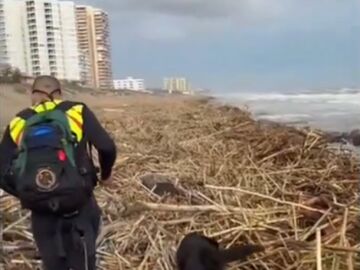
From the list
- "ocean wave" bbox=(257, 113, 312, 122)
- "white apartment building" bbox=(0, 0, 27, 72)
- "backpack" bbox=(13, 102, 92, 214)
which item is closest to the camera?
"backpack" bbox=(13, 102, 92, 214)

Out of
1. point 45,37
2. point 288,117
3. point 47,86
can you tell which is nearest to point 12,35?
point 45,37

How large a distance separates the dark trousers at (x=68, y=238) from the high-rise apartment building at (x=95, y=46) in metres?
0.73

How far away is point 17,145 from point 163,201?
4.21 feet

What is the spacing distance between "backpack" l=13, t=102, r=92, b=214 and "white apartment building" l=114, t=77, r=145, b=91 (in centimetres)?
71

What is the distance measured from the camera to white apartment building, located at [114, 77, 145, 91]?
8.71ft

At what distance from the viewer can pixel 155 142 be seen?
434cm

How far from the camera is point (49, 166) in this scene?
6.21ft

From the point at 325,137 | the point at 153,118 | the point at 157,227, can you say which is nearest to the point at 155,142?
the point at 153,118

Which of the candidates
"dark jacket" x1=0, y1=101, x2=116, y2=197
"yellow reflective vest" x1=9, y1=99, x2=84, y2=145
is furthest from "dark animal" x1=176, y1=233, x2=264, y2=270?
"yellow reflective vest" x1=9, y1=99, x2=84, y2=145

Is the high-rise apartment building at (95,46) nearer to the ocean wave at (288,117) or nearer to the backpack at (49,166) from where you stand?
the backpack at (49,166)

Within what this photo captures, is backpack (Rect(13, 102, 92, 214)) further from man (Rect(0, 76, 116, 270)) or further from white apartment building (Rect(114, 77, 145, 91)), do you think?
white apartment building (Rect(114, 77, 145, 91))

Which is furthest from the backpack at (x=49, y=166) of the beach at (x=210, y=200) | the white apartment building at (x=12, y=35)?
the white apartment building at (x=12, y=35)

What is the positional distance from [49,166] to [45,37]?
33.4 inches

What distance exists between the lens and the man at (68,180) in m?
1.97
